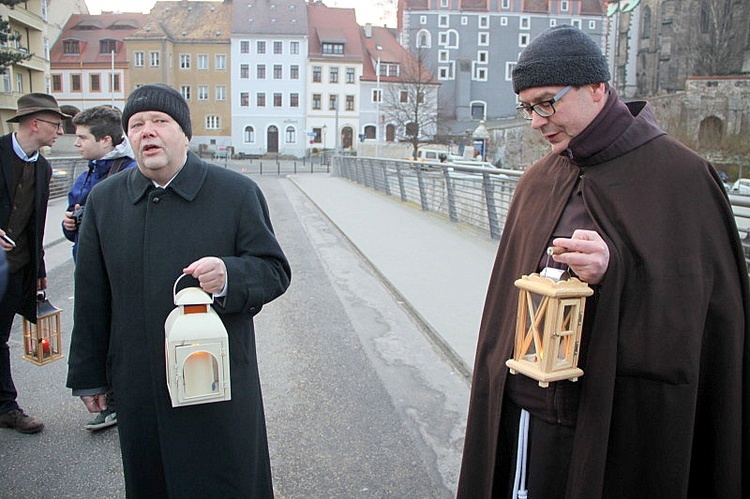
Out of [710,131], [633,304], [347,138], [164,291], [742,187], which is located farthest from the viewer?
[347,138]

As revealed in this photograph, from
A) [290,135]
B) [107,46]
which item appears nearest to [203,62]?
[107,46]

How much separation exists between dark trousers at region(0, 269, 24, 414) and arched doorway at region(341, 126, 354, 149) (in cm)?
6763

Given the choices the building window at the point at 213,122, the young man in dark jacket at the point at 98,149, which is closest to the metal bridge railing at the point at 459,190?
the young man in dark jacket at the point at 98,149

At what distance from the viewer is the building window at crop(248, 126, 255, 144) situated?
69.9m

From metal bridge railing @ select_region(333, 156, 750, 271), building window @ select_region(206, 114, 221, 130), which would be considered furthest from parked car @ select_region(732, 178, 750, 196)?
building window @ select_region(206, 114, 221, 130)

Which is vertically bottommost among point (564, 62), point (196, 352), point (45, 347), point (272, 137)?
point (45, 347)

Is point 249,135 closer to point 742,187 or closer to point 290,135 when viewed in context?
point 290,135

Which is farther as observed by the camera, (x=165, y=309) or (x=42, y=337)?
(x=42, y=337)

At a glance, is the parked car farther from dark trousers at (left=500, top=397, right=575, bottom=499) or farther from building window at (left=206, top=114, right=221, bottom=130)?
building window at (left=206, top=114, right=221, bottom=130)

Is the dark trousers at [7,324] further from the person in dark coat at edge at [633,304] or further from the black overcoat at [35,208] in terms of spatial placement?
the person in dark coat at edge at [633,304]

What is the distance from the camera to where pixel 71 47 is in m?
67.4

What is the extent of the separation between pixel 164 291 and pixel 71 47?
74161 millimetres

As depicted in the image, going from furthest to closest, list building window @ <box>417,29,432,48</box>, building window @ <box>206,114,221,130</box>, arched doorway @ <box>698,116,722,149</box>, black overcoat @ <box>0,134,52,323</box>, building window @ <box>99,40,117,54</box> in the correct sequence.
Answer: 1. building window @ <box>417,29,432,48</box>
2. building window @ <box>206,114,221,130</box>
3. building window @ <box>99,40,117,54</box>
4. arched doorway @ <box>698,116,722,149</box>
5. black overcoat @ <box>0,134,52,323</box>

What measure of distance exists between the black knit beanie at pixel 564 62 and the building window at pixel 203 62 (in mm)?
72302
